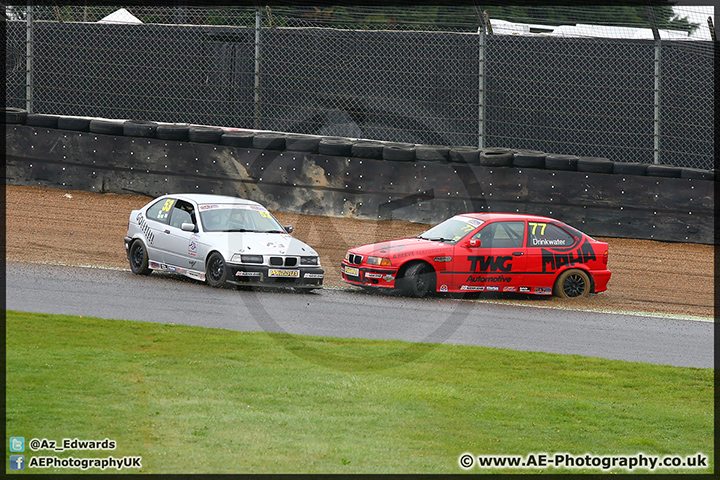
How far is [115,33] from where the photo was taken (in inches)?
689

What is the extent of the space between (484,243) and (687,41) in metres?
6.44

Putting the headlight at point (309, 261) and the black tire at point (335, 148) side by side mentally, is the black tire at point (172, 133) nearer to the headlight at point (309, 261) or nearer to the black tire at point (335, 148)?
the black tire at point (335, 148)

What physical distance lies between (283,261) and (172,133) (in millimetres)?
5611

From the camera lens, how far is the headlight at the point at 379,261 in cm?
1229

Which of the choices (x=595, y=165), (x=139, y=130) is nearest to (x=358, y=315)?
(x=595, y=165)

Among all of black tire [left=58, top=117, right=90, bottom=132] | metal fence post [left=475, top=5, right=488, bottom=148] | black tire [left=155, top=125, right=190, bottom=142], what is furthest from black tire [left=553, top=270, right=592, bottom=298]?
black tire [left=58, top=117, right=90, bottom=132]

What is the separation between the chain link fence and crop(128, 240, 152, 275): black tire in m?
4.91

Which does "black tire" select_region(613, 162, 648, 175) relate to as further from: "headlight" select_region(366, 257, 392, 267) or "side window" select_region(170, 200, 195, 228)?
"side window" select_region(170, 200, 195, 228)

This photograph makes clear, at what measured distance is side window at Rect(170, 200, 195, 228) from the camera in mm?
12516

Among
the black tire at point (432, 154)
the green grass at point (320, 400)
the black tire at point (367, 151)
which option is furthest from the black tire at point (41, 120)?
the green grass at point (320, 400)

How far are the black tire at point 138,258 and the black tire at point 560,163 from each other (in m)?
7.29

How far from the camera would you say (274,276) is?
11.8 m

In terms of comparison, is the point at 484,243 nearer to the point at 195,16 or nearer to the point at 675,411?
the point at 675,411

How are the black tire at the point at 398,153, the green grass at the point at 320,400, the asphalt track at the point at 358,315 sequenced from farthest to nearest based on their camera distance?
1. the black tire at the point at 398,153
2. the asphalt track at the point at 358,315
3. the green grass at the point at 320,400
